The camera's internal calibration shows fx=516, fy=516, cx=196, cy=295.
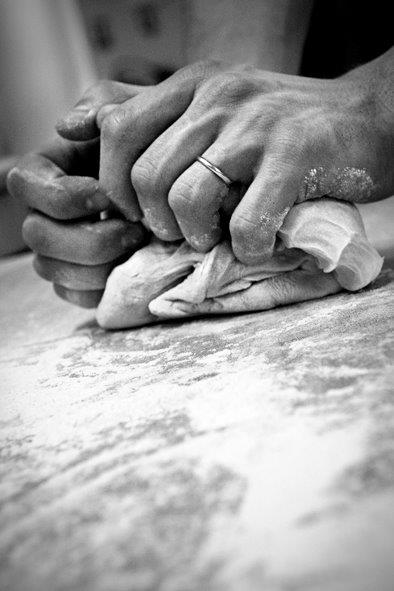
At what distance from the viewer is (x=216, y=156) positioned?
3.62 feet

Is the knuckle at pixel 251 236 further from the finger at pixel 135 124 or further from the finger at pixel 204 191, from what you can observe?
the finger at pixel 135 124

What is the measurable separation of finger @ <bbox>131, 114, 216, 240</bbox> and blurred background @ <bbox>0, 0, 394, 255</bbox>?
2.79 ft

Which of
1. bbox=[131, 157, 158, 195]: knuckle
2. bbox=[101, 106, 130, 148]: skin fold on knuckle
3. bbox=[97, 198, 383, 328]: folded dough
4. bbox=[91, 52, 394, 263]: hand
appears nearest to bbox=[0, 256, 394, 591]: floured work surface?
bbox=[97, 198, 383, 328]: folded dough

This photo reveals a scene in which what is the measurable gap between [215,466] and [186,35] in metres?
2.07

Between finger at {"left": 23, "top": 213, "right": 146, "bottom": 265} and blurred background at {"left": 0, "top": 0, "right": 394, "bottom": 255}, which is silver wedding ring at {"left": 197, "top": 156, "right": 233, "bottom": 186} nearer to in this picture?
finger at {"left": 23, "top": 213, "right": 146, "bottom": 265}

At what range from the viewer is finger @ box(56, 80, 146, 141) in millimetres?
1282

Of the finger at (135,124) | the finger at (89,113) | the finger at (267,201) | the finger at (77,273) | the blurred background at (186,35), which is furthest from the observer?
the blurred background at (186,35)

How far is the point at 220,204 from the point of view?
1146 millimetres

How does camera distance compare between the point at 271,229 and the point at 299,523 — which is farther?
the point at 271,229

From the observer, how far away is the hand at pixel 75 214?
4.24 ft

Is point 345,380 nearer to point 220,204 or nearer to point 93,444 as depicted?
point 93,444

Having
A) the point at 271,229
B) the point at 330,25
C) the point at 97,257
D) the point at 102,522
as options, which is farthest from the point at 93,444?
the point at 330,25

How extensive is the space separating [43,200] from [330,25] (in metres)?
1.48

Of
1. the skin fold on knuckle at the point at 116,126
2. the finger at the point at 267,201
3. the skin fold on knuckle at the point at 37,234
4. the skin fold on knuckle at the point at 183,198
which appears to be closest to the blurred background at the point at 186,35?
the finger at the point at 267,201
